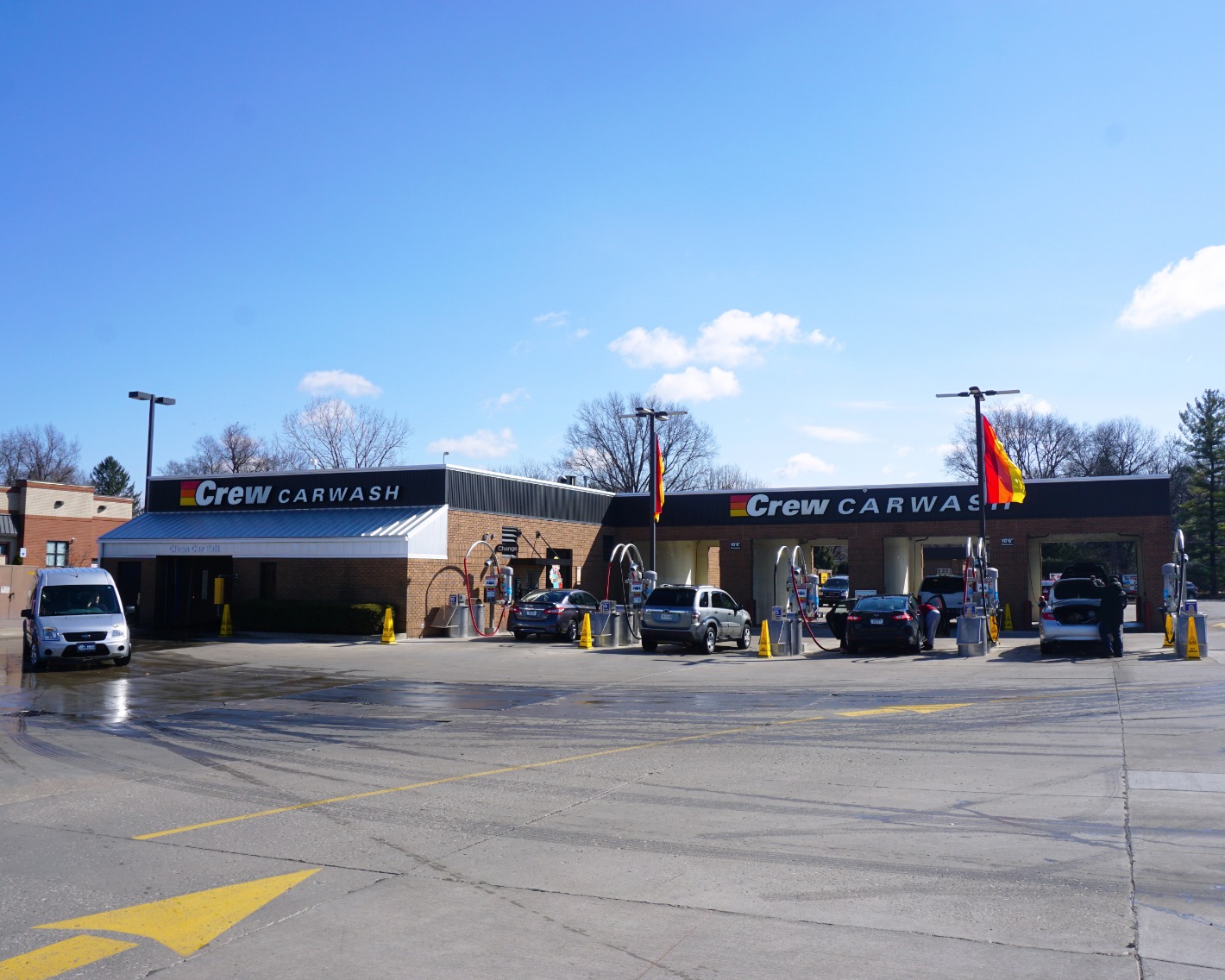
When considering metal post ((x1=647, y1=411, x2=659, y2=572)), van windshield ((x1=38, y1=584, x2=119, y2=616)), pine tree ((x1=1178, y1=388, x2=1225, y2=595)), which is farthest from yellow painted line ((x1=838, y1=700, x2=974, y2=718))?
A: pine tree ((x1=1178, y1=388, x2=1225, y2=595))

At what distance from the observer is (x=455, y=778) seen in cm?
1002

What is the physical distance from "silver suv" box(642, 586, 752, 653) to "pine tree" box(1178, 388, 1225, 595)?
57825 millimetres

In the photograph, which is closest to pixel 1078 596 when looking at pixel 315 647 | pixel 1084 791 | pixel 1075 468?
pixel 1084 791

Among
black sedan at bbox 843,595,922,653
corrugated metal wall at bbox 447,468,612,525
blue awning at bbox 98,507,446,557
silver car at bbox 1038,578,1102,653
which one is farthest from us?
corrugated metal wall at bbox 447,468,612,525

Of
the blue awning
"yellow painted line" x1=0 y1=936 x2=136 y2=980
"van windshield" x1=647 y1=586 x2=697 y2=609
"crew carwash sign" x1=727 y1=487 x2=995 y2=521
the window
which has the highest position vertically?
"crew carwash sign" x1=727 y1=487 x2=995 y2=521

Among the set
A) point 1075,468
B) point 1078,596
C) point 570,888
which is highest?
point 1075,468

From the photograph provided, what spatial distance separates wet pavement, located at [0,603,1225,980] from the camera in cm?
539

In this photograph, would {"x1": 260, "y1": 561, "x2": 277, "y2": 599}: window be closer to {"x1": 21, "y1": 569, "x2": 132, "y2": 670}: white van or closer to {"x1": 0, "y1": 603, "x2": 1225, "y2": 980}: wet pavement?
{"x1": 21, "y1": 569, "x2": 132, "y2": 670}: white van

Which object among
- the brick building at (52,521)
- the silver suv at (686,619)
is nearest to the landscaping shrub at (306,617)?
the silver suv at (686,619)

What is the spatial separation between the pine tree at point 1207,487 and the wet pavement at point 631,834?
6440 cm

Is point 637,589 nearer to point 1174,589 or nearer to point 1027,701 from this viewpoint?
point 1174,589

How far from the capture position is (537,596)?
3053 cm

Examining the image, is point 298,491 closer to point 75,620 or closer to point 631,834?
point 75,620

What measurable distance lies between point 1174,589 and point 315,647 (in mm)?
22049
